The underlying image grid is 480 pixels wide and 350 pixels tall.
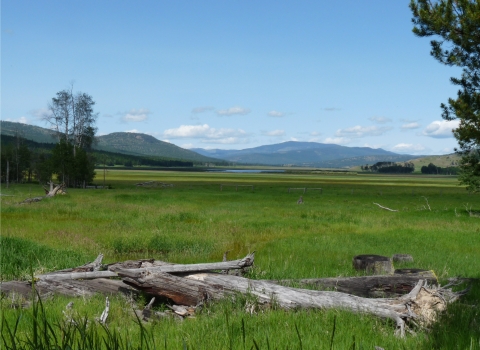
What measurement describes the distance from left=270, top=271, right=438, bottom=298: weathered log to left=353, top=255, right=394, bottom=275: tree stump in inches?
63.5

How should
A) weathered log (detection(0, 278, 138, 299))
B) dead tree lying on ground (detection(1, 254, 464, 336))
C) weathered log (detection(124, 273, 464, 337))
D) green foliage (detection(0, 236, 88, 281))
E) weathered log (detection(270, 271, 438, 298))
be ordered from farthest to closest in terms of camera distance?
green foliage (detection(0, 236, 88, 281))
weathered log (detection(270, 271, 438, 298))
weathered log (detection(0, 278, 138, 299))
dead tree lying on ground (detection(1, 254, 464, 336))
weathered log (detection(124, 273, 464, 337))

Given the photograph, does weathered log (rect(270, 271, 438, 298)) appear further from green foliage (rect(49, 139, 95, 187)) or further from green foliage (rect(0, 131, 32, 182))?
green foliage (rect(0, 131, 32, 182))

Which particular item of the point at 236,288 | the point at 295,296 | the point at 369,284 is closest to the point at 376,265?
the point at 369,284

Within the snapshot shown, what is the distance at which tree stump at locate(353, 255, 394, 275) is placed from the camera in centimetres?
1017

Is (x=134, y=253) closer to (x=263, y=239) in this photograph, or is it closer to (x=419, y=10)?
(x=263, y=239)

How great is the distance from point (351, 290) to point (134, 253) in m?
9.12

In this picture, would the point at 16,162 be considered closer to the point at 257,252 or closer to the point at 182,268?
the point at 257,252

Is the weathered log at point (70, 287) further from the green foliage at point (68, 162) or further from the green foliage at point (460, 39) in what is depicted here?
the green foliage at point (68, 162)

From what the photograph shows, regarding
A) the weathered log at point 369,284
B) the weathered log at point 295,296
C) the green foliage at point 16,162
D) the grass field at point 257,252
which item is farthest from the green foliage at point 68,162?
the weathered log at point 369,284

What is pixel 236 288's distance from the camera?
23.8 feet

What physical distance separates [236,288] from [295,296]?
3.16 feet

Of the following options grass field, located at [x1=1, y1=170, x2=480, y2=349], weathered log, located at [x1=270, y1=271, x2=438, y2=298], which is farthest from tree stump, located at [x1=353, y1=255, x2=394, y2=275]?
weathered log, located at [x1=270, y1=271, x2=438, y2=298]

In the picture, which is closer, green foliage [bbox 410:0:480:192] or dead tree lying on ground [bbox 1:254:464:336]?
dead tree lying on ground [bbox 1:254:464:336]

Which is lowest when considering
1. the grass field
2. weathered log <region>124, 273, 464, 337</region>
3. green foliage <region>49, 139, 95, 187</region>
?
the grass field
